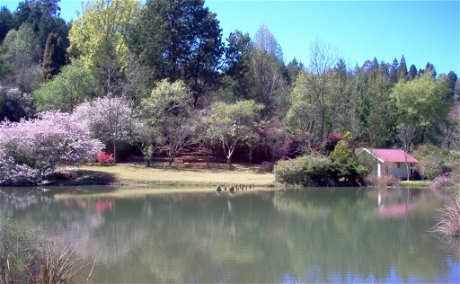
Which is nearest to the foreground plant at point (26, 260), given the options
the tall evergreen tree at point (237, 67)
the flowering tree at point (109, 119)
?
the flowering tree at point (109, 119)

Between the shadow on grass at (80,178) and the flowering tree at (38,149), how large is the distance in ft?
3.89

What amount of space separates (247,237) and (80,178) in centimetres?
2324

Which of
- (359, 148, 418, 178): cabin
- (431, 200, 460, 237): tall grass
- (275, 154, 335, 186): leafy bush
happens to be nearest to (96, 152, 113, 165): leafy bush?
(275, 154, 335, 186): leafy bush

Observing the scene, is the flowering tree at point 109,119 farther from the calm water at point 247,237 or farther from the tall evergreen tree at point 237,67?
the calm water at point 247,237

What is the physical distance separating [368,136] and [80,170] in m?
34.7

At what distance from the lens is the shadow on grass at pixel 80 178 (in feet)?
120

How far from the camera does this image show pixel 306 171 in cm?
3766

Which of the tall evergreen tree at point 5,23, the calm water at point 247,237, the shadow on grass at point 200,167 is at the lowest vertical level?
the calm water at point 247,237

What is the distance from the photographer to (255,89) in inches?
2221

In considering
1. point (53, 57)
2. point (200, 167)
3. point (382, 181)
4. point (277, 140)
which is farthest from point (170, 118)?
point (53, 57)

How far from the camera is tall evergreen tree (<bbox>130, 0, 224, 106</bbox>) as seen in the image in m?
49.8

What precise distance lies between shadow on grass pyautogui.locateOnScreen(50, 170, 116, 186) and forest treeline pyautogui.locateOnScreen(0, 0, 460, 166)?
669cm

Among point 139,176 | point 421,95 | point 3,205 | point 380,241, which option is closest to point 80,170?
point 139,176

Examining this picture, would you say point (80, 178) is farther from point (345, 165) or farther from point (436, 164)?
point (436, 164)
